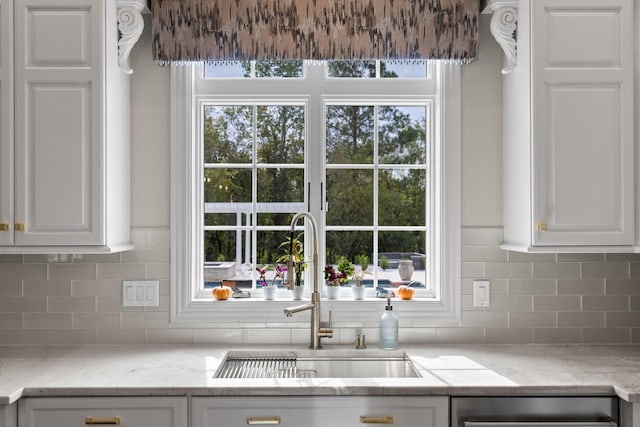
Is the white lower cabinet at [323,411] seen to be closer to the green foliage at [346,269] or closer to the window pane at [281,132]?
the green foliage at [346,269]

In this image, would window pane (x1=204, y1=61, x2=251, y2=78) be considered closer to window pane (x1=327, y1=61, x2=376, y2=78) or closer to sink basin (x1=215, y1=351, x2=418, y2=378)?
window pane (x1=327, y1=61, x2=376, y2=78)

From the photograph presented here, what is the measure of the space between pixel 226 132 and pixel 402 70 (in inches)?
34.9

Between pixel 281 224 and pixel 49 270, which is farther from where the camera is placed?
pixel 281 224

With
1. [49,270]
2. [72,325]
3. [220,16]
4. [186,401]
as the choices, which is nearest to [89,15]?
[220,16]

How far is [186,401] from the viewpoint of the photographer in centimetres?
194

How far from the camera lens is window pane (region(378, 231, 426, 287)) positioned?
9.04ft

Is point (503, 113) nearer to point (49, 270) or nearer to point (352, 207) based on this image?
point (352, 207)

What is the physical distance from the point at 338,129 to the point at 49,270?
4.78 feet

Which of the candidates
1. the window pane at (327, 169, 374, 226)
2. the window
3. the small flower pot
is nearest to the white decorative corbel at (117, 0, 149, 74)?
the window

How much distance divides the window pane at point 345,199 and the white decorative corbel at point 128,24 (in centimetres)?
103

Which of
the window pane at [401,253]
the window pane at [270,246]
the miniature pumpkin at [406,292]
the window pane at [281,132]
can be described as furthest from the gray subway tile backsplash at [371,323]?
the window pane at [281,132]

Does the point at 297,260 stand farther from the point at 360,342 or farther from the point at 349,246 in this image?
the point at 360,342

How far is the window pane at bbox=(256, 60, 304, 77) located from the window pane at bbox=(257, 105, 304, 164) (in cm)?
15

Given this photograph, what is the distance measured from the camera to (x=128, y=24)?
2.38 m
